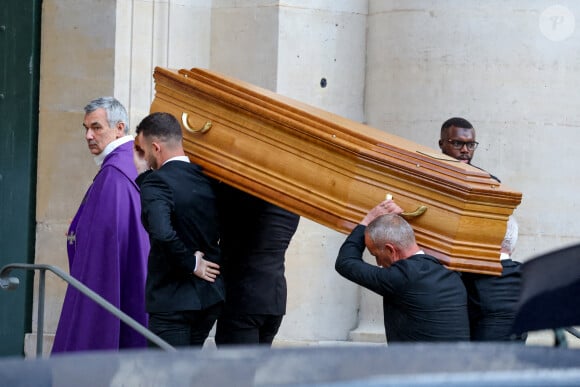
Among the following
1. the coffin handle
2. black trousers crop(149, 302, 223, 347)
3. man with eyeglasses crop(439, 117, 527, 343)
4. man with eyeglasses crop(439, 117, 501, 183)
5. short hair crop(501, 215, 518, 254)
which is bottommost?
black trousers crop(149, 302, 223, 347)

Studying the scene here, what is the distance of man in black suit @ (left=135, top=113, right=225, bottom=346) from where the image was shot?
17.4 feet

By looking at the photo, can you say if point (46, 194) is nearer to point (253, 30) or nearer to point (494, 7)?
point (253, 30)

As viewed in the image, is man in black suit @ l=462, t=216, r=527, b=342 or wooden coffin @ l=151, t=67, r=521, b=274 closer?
wooden coffin @ l=151, t=67, r=521, b=274

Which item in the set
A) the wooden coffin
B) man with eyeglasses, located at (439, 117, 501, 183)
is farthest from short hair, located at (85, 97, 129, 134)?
man with eyeglasses, located at (439, 117, 501, 183)

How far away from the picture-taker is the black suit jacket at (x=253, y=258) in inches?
231

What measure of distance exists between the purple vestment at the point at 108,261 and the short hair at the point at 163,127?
22.8 inches

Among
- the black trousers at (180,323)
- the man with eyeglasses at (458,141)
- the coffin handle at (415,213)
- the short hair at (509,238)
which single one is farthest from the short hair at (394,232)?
the man with eyeglasses at (458,141)

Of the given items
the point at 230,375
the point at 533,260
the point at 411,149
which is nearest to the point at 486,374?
the point at 230,375

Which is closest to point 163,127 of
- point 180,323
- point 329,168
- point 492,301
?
point 329,168

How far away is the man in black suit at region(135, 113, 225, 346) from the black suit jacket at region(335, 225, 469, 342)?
74 centimetres

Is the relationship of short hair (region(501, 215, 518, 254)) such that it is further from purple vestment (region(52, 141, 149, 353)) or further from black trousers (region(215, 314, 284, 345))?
purple vestment (region(52, 141, 149, 353))

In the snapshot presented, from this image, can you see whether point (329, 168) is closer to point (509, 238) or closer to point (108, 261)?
point (509, 238)

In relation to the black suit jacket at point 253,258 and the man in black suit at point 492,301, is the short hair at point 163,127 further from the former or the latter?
the man in black suit at point 492,301

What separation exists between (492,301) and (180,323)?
126 centimetres
